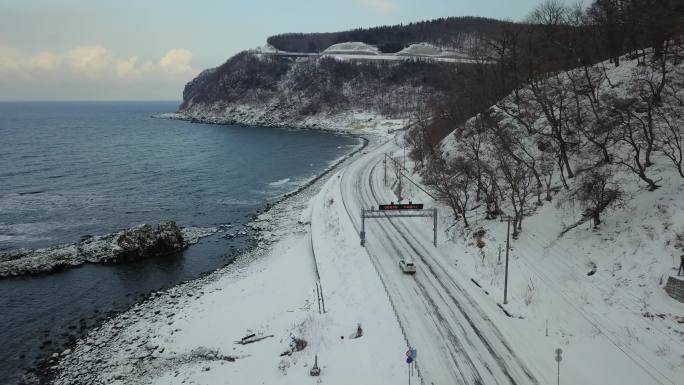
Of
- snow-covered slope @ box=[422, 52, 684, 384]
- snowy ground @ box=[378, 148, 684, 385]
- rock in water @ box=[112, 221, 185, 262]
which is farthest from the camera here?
rock in water @ box=[112, 221, 185, 262]

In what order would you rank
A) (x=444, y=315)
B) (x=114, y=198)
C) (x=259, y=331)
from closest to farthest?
1. (x=444, y=315)
2. (x=259, y=331)
3. (x=114, y=198)

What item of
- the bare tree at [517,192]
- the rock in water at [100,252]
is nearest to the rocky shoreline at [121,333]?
the rock in water at [100,252]

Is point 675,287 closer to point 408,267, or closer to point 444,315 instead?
point 444,315

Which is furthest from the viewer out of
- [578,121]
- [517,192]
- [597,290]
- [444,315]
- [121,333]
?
[578,121]

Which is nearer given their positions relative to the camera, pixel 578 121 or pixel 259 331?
pixel 259 331

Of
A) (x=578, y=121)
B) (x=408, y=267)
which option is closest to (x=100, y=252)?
(x=408, y=267)

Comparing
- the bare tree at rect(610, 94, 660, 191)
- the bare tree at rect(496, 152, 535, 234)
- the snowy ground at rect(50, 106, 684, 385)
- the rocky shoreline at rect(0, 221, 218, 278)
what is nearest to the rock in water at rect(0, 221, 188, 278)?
the rocky shoreline at rect(0, 221, 218, 278)

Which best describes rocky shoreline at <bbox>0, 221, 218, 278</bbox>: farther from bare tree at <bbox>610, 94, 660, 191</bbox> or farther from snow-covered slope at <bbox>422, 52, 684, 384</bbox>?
bare tree at <bbox>610, 94, 660, 191</bbox>

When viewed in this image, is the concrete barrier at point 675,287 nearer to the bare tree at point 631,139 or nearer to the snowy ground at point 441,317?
the snowy ground at point 441,317
